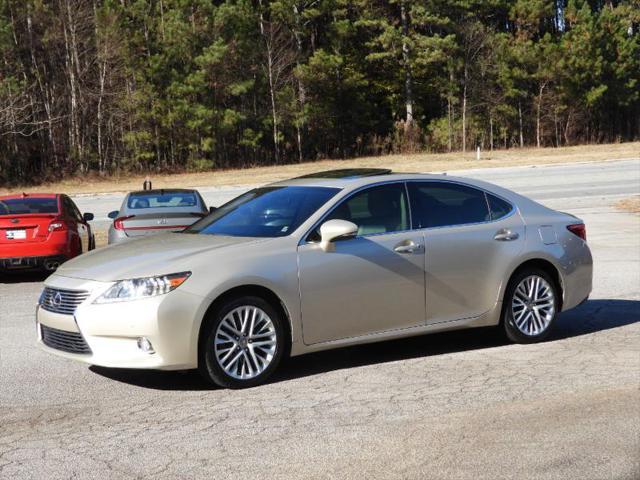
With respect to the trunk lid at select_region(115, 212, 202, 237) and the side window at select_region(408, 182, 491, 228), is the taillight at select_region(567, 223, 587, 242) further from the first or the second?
the trunk lid at select_region(115, 212, 202, 237)

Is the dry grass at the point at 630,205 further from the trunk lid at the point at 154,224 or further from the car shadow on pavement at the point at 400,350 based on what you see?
the car shadow on pavement at the point at 400,350

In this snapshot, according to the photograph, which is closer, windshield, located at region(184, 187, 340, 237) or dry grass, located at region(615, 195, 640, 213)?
windshield, located at region(184, 187, 340, 237)

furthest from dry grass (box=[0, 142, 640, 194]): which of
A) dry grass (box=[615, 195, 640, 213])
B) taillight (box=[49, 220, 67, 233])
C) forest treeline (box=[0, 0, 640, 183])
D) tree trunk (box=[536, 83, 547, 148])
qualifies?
taillight (box=[49, 220, 67, 233])

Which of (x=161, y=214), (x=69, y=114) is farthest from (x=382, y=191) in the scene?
(x=69, y=114)

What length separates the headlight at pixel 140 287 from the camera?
6734mm

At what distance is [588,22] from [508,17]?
642 cm

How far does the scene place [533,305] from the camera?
338 inches

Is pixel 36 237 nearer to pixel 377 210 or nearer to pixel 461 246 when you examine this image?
pixel 377 210

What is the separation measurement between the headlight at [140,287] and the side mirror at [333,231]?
115 cm

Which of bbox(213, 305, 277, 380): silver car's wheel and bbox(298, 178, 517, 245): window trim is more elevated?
bbox(298, 178, 517, 245): window trim

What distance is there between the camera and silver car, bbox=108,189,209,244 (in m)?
14.1

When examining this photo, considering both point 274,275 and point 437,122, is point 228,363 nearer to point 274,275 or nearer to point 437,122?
point 274,275

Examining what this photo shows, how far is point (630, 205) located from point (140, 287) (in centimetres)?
1990

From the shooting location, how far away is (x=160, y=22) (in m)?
59.9
